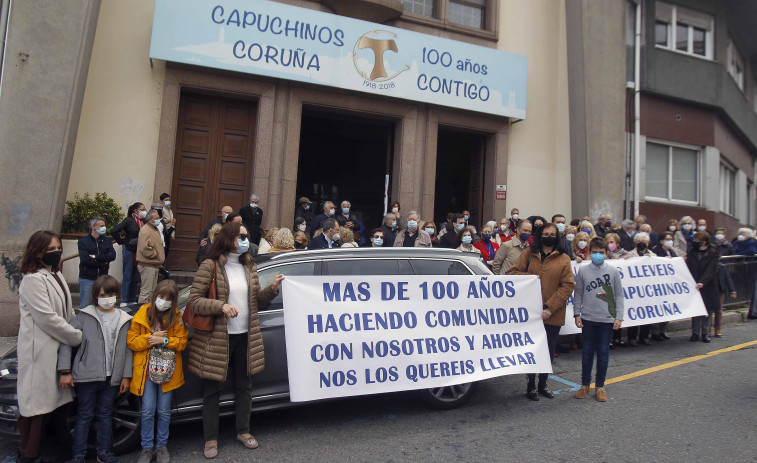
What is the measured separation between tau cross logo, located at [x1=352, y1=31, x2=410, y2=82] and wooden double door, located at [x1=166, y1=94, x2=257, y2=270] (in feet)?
8.42

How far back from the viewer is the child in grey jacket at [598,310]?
565 cm

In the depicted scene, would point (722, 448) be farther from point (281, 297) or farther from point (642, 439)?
point (281, 297)

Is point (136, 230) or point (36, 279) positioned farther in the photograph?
point (136, 230)

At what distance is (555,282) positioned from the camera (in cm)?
571

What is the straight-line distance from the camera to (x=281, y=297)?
472 centimetres

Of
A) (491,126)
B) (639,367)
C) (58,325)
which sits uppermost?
(491,126)

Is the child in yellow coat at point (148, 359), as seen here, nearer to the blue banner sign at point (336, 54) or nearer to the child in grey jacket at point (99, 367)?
the child in grey jacket at point (99, 367)

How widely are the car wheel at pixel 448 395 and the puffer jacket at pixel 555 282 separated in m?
1.18

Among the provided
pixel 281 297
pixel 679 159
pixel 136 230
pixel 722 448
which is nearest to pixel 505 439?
pixel 722 448

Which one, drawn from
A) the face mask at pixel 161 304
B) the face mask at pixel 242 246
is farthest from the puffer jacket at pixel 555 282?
the face mask at pixel 161 304

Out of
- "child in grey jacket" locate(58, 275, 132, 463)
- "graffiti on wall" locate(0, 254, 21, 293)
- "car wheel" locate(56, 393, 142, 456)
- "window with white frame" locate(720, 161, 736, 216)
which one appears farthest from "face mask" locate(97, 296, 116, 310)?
"window with white frame" locate(720, 161, 736, 216)

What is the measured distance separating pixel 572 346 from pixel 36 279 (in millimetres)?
7111

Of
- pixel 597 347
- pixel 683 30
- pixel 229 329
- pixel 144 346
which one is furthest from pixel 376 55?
pixel 683 30

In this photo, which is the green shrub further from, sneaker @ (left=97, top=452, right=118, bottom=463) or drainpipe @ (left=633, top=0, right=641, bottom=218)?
drainpipe @ (left=633, top=0, right=641, bottom=218)
